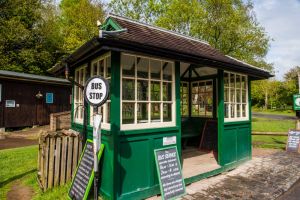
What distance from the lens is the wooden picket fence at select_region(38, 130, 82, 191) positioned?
4.25 metres

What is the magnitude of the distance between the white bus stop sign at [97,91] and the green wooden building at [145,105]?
42 centimetres

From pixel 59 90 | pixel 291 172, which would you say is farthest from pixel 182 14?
pixel 291 172

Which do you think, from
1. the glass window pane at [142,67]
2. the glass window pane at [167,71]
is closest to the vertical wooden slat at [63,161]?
the glass window pane at [142,67]

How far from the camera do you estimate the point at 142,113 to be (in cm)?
429

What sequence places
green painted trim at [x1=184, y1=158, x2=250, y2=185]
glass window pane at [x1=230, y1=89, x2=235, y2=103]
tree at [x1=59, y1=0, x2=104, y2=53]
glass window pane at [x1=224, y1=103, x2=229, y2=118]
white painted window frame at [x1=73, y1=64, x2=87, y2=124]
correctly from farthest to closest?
tree at [x1=59, y1=0, x2=104, y2=53] → glass window pane at [x1=230, y1=89, x2=235, y2=103] → glass window pane at [x1=224, y1=103, x2=229, y2=118] → white painted window frame at [x1=73, y1=64, x2=87, y2=124] → green painted trim at [x1=184, y1=158, x2=250, y2=185]

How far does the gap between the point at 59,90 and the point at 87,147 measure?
10695mm

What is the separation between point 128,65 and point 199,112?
4.24 meters

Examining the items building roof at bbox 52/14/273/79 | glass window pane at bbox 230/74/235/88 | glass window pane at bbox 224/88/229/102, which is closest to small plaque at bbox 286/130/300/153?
building roof at bbox 52/14/273/79

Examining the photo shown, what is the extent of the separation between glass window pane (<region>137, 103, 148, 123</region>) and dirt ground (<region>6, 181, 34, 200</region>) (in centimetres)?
243

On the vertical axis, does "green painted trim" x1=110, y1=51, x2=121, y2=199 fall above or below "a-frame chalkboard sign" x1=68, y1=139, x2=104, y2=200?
above

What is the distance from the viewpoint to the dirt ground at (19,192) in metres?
4.04

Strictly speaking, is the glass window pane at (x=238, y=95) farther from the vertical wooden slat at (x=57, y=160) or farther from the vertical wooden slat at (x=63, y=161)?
the vertical wooden slat at (x=57, y=160)

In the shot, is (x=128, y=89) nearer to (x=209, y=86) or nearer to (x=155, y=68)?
(x=155, y=68)

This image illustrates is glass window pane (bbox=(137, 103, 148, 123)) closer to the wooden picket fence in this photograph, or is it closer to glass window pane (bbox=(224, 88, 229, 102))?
the wooden picket fence
